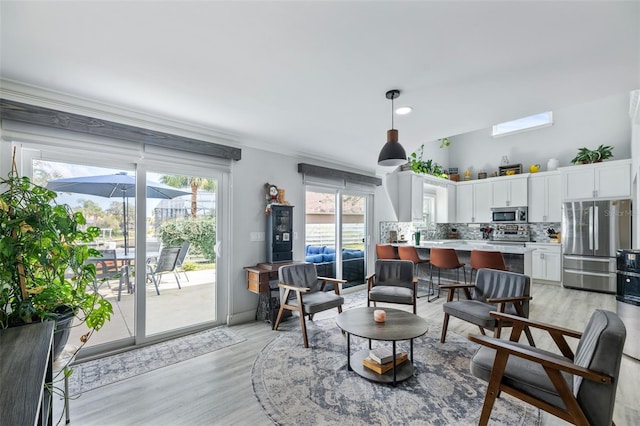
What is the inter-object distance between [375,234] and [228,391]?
4021 millimetres

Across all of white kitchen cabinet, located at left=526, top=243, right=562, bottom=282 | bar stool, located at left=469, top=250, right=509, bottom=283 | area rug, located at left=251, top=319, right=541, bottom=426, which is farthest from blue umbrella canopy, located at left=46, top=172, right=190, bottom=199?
white kitchen cabinet, located at left=526, top=243, right=562, bottom=282

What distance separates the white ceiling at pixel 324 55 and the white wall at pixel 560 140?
502 cm

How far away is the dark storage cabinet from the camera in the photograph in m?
3.91

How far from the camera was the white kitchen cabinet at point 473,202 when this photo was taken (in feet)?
23.8

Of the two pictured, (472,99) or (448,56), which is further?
(472,99)

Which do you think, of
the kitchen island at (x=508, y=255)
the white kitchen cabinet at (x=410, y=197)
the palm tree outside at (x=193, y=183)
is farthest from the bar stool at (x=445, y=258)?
the palm tree outside at (x=193, y=183)

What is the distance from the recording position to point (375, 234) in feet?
18.6

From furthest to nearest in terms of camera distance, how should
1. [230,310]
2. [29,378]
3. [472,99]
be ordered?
[230,310] → [472,99] → [29,378]

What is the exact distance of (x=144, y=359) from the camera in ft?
8.88

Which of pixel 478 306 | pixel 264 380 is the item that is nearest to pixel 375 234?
pixel 478 306

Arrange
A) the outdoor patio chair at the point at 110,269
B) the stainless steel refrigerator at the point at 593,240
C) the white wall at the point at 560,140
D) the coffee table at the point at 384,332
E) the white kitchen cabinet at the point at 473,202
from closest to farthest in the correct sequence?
the coffee table at the point at 384,332 → the outdoor patio chair at the point at 110,269 → the stainless steel refrigerator at the point at 593,240 → the white wall at the point at 560,140 → the white kitchen cabinet at the point at 473,202

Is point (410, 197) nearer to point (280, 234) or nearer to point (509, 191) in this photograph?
point (509, 191)

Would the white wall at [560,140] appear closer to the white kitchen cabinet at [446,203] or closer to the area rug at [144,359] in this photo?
the white kitchen cabinet at [446,203]

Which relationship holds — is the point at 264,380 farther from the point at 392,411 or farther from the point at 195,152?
the point at 195,152
